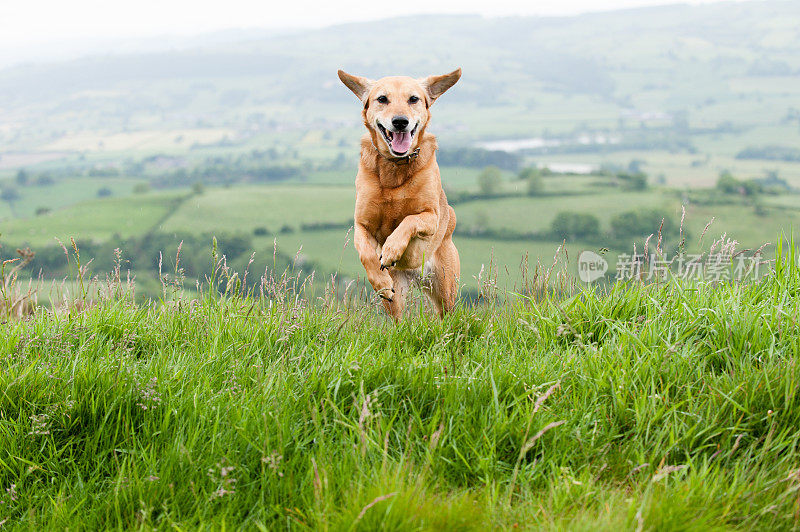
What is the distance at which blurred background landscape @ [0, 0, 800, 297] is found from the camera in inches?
1843

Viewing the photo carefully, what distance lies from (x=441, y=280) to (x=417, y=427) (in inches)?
109

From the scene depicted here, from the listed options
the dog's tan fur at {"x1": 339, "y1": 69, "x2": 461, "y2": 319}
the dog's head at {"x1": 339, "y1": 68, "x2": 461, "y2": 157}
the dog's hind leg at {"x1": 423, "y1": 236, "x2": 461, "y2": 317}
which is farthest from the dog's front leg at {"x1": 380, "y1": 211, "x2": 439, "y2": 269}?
the dog's hind leg at {"x1": 423, "y1": 236, "x2": 461, "y2": 317}

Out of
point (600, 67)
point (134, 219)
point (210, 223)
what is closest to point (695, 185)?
point (210, 223)

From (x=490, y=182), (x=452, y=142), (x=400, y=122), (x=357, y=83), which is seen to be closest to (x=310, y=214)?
(x=490, y=182)

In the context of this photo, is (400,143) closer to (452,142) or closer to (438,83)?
(438,83)

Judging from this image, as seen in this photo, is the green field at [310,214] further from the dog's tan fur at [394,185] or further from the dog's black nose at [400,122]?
the dog's black nose at [400,122]

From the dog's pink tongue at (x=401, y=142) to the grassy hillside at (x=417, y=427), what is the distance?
4.64 feet

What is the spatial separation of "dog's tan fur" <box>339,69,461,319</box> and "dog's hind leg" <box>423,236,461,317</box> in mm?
305

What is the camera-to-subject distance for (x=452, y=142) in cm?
11006

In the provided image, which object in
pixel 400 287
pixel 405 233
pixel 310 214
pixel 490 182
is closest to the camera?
pixel 405 233

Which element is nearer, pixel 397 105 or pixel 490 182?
pixel 397 105

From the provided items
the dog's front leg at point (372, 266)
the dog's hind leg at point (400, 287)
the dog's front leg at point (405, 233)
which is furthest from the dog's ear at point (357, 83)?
the dog's hind leg at point (400, 287)

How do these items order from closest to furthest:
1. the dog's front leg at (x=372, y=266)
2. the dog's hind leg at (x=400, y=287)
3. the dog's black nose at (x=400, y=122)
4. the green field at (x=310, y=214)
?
the dog's black nose at (x=400, y=122) < the dog's front leg at (x=372, y=266) < the dog's hind leg at (x=400, y=287) < the green field at (x=310, y=214)

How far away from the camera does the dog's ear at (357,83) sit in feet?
15.6
